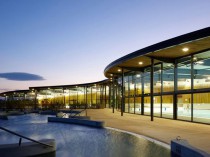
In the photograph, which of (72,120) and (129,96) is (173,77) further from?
(129,96)

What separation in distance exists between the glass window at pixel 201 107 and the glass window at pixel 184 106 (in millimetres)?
673

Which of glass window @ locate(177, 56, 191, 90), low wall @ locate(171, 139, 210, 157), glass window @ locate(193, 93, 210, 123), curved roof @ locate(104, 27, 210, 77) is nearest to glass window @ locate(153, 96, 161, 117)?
glass window @ locate(177, 56, 191, 90)

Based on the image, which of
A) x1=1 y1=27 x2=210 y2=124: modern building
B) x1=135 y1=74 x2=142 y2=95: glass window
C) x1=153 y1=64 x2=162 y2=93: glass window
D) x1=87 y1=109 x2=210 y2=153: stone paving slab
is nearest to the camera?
x1=87 y1=109 x2=210 y2=153: stone paving slab

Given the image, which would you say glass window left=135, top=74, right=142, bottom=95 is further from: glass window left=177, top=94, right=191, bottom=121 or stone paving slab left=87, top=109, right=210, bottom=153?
stone paving slab left=87, top=109, right=210, bottom=153

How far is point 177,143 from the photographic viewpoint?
820 cm

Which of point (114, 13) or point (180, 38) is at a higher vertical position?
point (114, 13)

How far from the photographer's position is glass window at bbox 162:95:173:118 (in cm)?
2195

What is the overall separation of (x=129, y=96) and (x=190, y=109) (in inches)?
496

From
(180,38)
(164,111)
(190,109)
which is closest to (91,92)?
(164,111)

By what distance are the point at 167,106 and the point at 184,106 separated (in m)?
2.59

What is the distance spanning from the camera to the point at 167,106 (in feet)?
73.8

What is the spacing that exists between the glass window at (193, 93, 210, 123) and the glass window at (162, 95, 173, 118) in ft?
10.3

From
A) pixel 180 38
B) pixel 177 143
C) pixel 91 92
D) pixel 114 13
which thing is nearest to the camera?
pixel 177 143

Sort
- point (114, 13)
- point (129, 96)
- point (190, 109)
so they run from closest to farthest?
1. point (190, 109)
2. point (114, 13)
3. point (129, 96)
